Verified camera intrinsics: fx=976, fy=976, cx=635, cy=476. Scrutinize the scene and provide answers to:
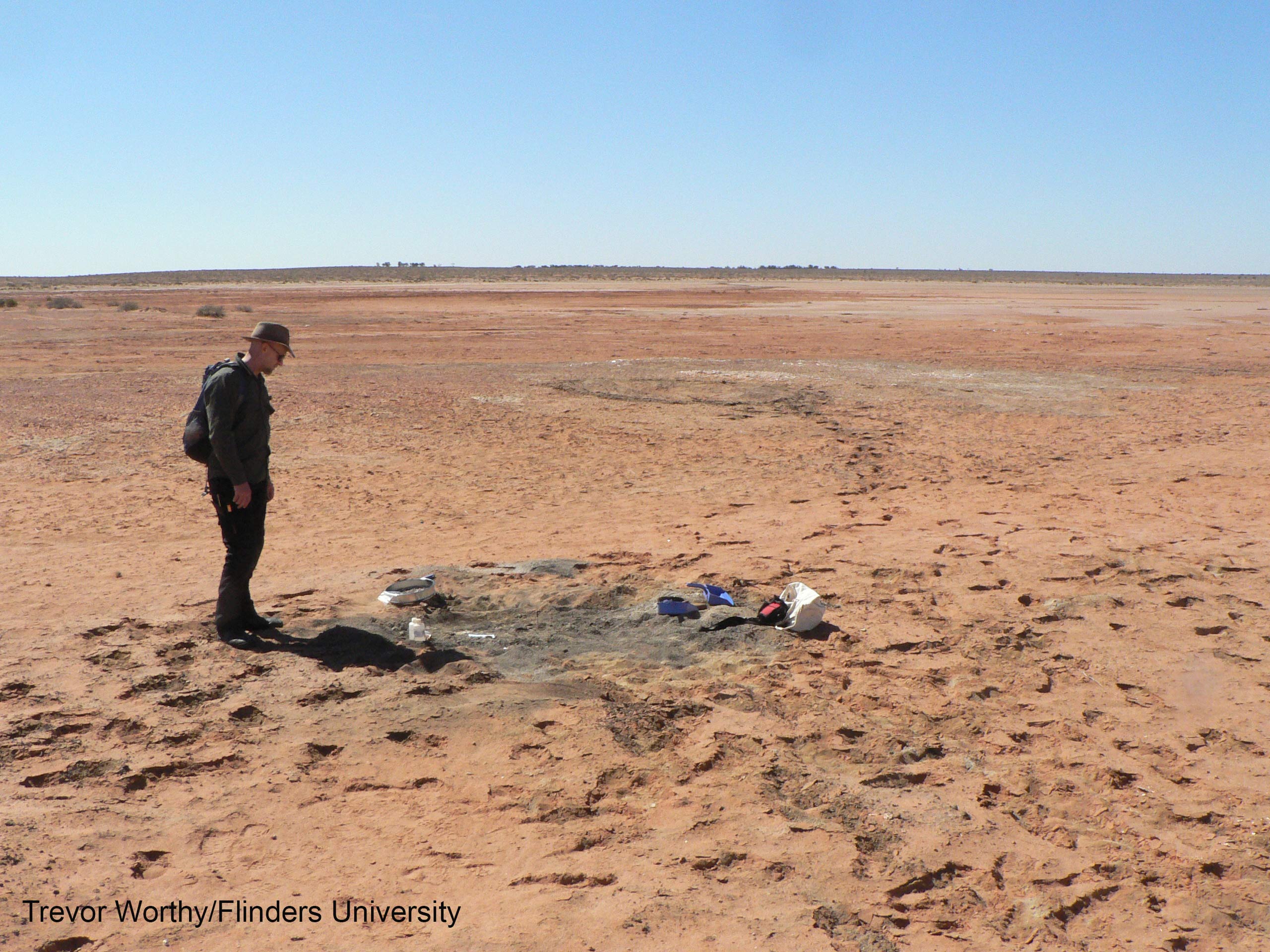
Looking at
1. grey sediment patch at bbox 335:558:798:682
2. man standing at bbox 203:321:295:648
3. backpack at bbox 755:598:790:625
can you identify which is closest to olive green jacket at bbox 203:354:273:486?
man standing at bbox 203:321:295:648

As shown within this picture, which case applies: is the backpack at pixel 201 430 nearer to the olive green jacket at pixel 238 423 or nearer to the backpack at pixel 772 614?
the olive green jacket at pixel 238 423

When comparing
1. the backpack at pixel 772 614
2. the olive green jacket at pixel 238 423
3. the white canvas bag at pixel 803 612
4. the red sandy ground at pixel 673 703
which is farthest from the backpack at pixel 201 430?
the white canvas bag at pixel 803 612

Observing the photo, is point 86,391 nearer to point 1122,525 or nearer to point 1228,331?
point 1122,525

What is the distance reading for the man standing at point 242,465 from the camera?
508 cm

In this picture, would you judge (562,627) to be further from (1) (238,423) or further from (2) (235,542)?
(1) (238,423)

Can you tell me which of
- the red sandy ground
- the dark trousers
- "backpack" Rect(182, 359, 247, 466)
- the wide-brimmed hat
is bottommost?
the red sandy ground

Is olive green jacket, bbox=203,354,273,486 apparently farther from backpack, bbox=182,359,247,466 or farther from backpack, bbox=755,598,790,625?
backpack, bbox=755,598,790,625

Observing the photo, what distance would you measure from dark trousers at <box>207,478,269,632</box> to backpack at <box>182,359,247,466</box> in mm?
191

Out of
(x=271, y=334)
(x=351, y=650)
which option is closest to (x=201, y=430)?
(x=271, y=334)

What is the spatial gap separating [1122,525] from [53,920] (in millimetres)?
7429

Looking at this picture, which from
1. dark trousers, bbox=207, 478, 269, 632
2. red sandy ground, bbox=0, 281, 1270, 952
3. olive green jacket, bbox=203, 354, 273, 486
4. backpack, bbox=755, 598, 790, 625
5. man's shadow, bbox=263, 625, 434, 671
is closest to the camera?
red sandy ground, bbox=0, 281, 1270, 952

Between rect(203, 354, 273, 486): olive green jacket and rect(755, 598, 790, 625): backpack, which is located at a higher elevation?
rect(203, 354, 273, 486): olive green jacket

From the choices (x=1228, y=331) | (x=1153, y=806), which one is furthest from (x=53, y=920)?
(x=1228, y=331)

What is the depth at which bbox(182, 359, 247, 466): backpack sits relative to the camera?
5.14 meters
